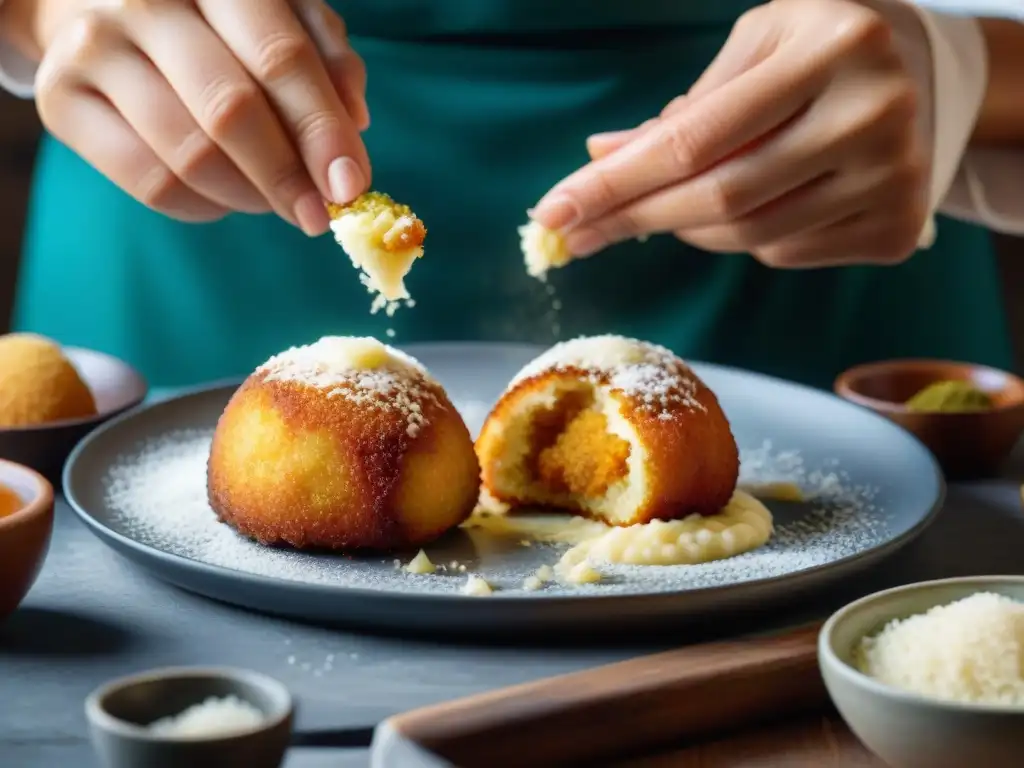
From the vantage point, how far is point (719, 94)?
1758 millimetres

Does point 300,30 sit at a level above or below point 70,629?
above

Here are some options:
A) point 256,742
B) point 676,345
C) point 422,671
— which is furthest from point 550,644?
point 676,345

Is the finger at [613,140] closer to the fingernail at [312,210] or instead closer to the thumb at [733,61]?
the thumb at [733,61]

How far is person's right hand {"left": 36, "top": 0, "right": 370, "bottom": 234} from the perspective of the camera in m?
1.65

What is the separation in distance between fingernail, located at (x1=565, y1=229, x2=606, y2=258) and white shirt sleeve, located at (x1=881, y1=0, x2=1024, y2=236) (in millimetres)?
488

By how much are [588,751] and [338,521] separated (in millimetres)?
459

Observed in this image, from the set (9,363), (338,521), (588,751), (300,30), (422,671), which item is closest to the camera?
(588,751)

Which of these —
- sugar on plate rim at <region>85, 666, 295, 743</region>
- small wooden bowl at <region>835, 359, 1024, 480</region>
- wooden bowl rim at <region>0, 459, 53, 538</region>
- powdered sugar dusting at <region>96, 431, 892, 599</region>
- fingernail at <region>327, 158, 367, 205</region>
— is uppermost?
fingernail at <region>327, 158, 367, 205</region>

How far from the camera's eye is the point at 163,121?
67.4 inches

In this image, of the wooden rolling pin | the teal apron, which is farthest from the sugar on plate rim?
the teal apron

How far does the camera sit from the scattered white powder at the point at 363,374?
1.57m

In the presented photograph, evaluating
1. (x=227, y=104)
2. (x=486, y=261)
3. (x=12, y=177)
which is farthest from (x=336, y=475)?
(x=12, y=177)

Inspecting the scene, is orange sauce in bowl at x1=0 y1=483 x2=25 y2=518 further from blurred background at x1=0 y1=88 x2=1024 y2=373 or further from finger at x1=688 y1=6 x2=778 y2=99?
blurred background at x1=0 y1=88 x2=1024 y2=373

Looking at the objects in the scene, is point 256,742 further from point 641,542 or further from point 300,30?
point 300,30
